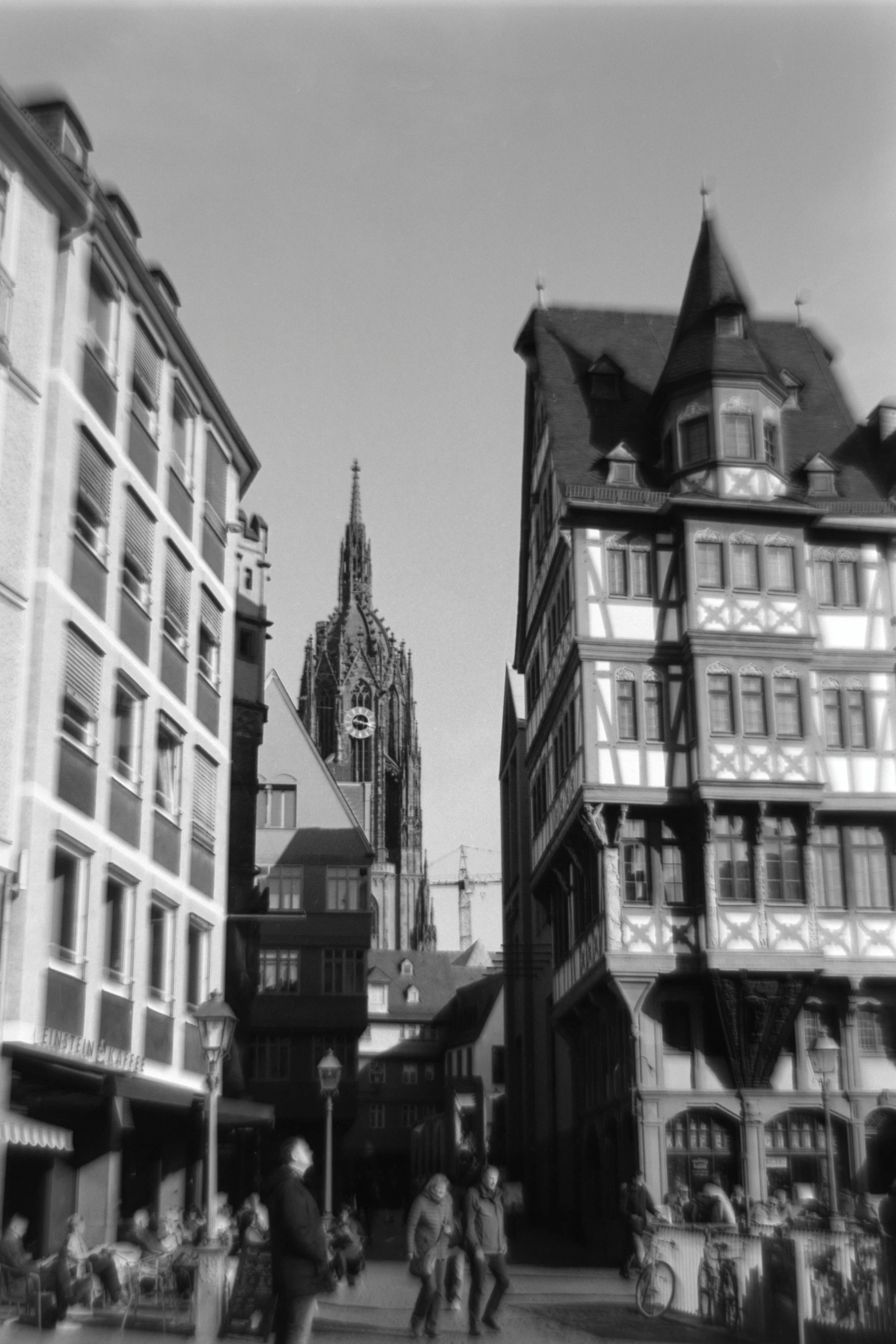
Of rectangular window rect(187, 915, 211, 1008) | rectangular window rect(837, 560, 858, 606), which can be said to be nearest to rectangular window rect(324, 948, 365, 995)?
rectangular window rect(837, 560, 858, 606)

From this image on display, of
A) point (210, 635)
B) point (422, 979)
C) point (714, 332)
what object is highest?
point (714, 332)

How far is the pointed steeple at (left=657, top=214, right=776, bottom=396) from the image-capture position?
116ft

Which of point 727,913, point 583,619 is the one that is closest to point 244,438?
point 583,619

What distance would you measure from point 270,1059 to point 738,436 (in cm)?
2624

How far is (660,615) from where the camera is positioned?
3406cm

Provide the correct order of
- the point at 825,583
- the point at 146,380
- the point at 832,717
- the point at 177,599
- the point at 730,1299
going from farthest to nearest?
the point at 825,583, the point at 832,717, the point at 177,599, the point at 146,380, the point at 730,1299

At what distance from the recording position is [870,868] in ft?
109

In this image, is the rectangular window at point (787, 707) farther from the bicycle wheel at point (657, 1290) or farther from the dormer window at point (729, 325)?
the bicycle wheel at point (657, 1290)

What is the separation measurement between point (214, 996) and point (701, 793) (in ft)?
46.9

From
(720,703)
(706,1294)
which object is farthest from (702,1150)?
(706,1294)

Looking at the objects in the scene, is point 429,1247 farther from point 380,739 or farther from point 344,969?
point 380,739

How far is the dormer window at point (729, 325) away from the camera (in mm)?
35875

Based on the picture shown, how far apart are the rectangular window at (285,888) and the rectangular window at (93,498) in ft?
100.0

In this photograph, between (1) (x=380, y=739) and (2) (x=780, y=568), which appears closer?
(2) (x=780, y=568)
